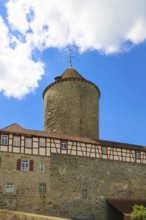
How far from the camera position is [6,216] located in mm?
16234

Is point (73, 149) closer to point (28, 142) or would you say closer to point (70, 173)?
point (70, 173)

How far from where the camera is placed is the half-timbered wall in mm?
24328

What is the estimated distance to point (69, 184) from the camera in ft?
82.3

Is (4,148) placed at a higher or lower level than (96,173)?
higher

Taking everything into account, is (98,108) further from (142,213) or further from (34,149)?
(142,213)

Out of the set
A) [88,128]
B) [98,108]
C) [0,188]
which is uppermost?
[98,108]

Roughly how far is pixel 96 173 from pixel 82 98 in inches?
326

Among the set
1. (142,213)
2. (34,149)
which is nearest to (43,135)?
(34,149)

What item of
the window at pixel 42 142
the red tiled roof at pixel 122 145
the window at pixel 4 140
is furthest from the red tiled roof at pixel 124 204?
the window at pixel 4 140

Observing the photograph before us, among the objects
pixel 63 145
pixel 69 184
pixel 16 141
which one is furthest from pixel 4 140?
pixel 69 184

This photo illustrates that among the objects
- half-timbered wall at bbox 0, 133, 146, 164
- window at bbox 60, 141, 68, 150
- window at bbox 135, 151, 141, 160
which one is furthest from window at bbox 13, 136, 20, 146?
window at bbox 135, 151, 141, 160

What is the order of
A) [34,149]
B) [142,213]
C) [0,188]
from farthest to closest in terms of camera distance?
[34,149] < [0,188] < [142,213]

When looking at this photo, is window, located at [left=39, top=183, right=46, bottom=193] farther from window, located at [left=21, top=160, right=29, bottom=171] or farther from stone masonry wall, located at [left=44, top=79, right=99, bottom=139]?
stone masonry wall, located at [left=44, top=79, right=99, bottom=139]

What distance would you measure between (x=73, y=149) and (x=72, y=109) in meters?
6.28
